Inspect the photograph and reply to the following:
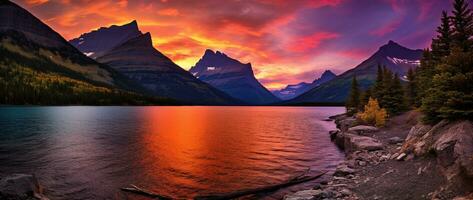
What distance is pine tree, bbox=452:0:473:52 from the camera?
1275 inches

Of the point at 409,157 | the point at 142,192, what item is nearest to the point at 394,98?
the point at 409,157

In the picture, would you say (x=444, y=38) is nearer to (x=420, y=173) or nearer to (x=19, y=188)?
(x=420, y=173)

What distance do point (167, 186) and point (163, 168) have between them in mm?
7413

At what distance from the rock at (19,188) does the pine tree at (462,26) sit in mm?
41250

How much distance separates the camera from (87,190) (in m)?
24.5

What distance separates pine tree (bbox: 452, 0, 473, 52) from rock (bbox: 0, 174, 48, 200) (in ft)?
135

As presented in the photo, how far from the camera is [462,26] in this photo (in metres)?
34.9

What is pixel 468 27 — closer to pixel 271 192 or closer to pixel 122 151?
pixel 271 192

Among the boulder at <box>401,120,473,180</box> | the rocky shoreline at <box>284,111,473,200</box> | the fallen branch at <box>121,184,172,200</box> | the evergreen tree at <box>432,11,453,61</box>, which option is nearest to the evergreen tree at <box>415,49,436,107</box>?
the evergreen tree at <box>432,11,453,61</box>

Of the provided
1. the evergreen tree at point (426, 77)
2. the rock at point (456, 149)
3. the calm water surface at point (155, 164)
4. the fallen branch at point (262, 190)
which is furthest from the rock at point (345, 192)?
the evergreen tree at point (426, 77)

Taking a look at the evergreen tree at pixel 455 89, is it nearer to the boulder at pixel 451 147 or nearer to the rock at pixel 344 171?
the boulder at pixel 451 147

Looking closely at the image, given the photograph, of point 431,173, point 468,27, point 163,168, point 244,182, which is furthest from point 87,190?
point 468,27

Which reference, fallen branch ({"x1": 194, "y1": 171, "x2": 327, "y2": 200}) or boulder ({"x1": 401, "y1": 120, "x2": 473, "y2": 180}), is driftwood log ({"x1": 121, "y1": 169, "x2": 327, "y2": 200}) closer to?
fallen branch ({"x1": 194, "y1": 171, "x2": 327, "y2": 200})

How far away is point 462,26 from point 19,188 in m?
46.0
